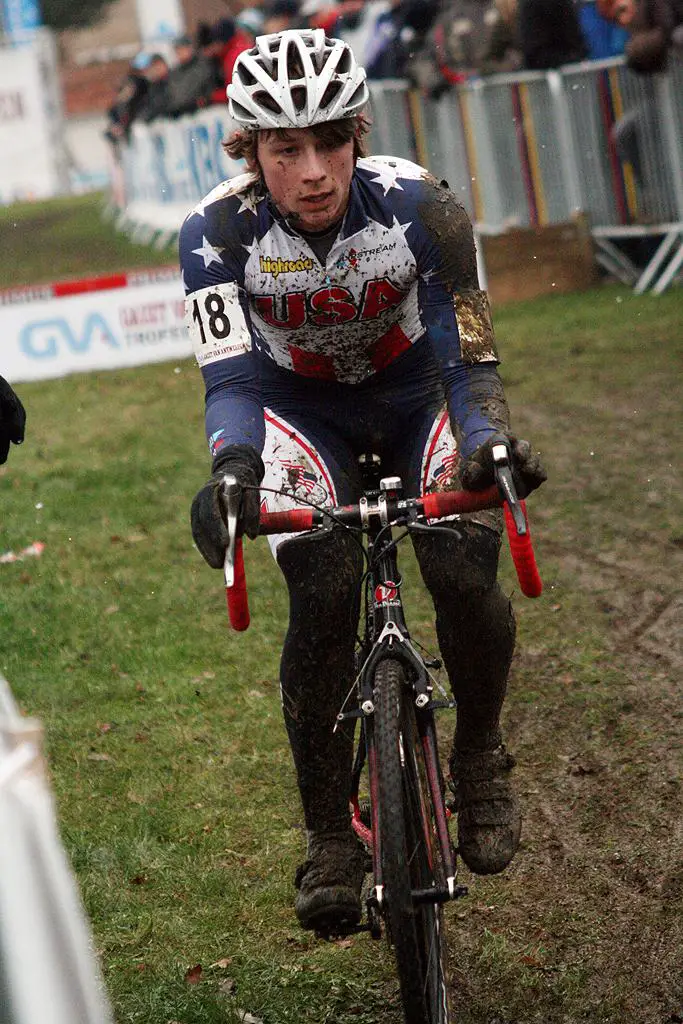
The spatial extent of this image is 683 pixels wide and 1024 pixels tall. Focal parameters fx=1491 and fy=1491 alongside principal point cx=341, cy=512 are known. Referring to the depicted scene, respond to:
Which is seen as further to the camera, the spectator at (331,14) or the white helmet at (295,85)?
the spectator at (331,14)

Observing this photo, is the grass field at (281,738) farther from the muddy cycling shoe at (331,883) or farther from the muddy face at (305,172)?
the muddy face at (305,172)

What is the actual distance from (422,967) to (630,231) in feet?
40.3

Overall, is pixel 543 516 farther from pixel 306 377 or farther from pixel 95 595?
pixel 306 377

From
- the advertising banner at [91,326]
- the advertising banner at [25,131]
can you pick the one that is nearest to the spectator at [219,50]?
the advertising banner at [91,326]

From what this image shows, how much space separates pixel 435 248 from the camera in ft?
13.9

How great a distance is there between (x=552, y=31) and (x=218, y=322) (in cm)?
1145

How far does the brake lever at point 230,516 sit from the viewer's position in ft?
11.8

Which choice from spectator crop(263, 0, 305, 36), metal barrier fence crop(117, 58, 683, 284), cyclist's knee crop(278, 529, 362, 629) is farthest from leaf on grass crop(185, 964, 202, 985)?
spectator crop(263, 0, 305, 36)

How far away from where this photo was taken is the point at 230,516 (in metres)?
3.66

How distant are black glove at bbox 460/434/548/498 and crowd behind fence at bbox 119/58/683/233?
10.8m

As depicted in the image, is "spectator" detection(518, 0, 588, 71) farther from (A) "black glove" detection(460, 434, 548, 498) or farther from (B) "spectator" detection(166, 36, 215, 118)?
(A) "black glove" detection(460, 434, 548, 498)

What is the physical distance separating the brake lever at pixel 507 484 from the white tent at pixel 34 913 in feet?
5.20

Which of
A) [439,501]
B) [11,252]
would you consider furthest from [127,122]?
[439,501]

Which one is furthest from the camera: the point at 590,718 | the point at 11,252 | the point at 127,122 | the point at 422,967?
the point at 11,252
